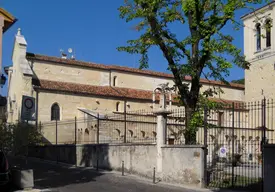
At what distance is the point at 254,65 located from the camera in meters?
50.6

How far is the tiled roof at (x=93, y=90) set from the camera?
38.5m

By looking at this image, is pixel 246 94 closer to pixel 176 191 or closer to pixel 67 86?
pixel 67 86

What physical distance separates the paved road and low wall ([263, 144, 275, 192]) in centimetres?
288

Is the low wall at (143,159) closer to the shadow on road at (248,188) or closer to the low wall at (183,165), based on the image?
the low wall at (183,165)

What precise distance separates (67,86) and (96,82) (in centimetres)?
492

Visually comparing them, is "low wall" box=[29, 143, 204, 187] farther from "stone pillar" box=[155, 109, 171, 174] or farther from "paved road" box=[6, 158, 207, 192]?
"paved road" box=[6, 158, 207, 192]

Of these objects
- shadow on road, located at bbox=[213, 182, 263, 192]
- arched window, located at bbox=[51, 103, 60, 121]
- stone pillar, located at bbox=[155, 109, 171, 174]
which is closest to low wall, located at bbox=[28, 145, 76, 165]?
arched window, located at bbox=[51, 103, 60, 121]

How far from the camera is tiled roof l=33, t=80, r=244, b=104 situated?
126 feet

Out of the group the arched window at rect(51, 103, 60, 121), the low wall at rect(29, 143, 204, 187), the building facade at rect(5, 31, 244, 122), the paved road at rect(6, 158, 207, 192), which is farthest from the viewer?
the arched window at rect(51, 103, 60, 121)

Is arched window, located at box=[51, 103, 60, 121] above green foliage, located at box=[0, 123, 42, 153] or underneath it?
above

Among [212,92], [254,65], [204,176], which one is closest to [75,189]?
[204,176]

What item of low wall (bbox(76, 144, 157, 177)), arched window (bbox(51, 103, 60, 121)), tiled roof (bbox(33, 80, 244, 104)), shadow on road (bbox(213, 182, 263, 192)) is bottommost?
shadow on road (bbox(213, 182, 263, 192))

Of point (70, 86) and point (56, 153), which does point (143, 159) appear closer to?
point (56, 153)

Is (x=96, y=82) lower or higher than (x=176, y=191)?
higher
